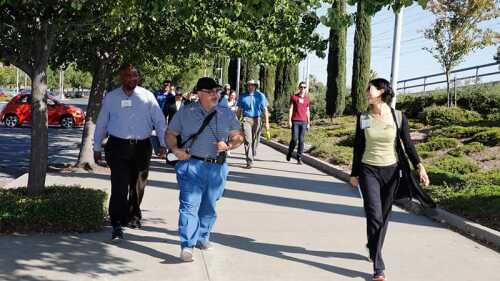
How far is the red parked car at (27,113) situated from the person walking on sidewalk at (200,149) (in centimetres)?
2183

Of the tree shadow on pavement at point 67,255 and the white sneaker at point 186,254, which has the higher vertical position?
the white sneaker at point 186,254

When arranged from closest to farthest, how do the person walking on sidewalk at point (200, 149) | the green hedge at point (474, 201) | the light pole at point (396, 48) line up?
the person walking on sidewalk at point (200, 149), the green hedge at point (474, 201), the light pole at point (396, 48)

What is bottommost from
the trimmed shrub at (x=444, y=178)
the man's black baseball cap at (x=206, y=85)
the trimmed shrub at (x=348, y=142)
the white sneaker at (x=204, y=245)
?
the white sneaker at (x=204, y=245)

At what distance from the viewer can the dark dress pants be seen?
6.11 meters

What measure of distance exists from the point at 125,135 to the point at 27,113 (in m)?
21.3

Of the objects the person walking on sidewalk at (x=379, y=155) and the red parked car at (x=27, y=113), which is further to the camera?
the red parked car at (x=27, y=113)

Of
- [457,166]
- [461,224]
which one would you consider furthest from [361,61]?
[461,224]

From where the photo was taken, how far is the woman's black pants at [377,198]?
515 centimetres

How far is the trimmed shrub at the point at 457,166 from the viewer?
435 inches

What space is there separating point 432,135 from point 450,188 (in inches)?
285

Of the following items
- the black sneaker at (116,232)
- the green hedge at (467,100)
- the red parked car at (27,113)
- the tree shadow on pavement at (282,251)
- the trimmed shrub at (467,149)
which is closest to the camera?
the tree shadow on pavement at (282,251)

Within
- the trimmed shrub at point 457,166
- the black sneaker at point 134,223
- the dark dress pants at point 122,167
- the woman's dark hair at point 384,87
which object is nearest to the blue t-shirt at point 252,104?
the trimmed shrub at point 457,166

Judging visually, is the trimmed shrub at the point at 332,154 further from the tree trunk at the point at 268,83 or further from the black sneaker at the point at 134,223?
the tree trunk at the point at 268,83

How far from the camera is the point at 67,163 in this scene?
1271 centimetres
